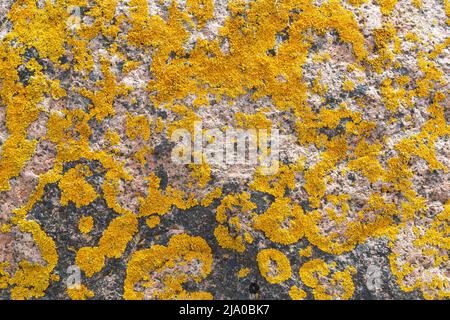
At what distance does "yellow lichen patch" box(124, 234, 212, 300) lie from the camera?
9.96 ft

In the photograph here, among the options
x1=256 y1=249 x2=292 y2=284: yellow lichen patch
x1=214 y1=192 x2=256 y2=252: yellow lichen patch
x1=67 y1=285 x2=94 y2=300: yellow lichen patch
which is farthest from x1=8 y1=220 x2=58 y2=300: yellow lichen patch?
x1=256 y1=249 x2=292 y2=284: yellow lichen patch

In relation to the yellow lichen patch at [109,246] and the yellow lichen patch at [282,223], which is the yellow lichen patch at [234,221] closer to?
the yellow lichen patch at [282,223]

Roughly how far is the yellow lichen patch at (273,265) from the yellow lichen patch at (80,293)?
3.40 ft

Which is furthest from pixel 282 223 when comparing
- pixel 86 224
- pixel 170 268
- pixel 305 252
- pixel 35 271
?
pixel 35 271

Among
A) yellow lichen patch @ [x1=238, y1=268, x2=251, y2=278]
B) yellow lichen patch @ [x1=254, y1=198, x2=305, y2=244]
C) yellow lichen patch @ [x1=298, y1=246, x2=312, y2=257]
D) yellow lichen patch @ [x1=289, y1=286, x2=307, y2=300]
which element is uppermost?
yellow lichen patch @ [x1=254, y1=198, x2=305, y2=244]

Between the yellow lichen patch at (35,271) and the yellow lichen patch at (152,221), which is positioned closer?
the yellow lichen patch at (35,271)

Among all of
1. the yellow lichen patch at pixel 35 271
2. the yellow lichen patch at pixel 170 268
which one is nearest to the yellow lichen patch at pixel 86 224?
the yellow lichen patch at pixel 35 271

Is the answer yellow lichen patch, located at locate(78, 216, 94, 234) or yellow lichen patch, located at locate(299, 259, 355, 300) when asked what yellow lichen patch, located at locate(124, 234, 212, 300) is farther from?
yellow lichen patch, located at locate(299, 259, 355, 300)

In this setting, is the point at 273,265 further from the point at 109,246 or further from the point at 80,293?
the point at 80,293

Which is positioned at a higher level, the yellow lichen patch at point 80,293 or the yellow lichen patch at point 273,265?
the yellow lichen patch at point 273,265

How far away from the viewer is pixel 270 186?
10.2ft

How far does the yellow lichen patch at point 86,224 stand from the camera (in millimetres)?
3035

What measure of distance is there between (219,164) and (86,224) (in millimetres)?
889

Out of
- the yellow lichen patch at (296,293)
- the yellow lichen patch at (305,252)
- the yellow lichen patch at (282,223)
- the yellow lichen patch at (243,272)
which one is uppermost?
the yellow lichen patch at (282,223)
